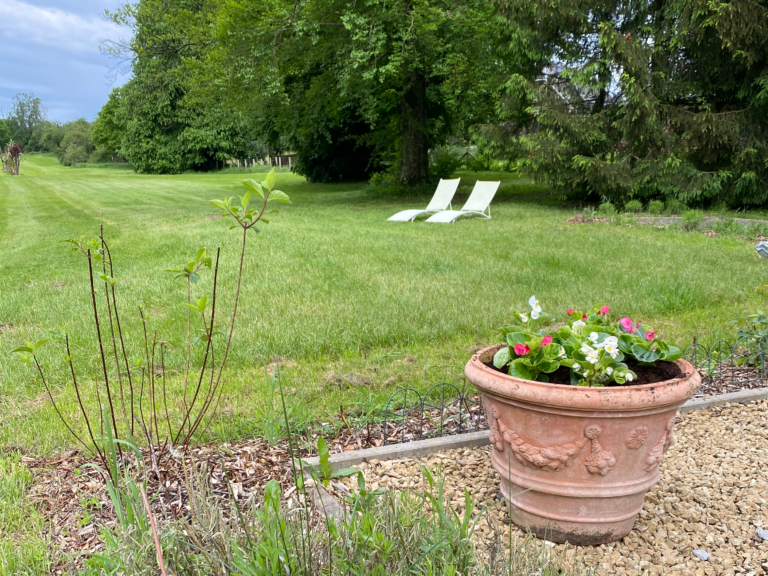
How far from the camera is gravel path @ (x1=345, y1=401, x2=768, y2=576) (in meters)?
1.84

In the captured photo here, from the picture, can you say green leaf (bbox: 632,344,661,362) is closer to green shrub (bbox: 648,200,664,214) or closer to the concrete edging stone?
the concrete edging stone

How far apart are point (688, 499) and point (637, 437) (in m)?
0.56

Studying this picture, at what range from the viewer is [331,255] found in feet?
23.7

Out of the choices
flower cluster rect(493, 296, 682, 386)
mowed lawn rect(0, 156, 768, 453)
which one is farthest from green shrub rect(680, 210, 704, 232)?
flower cluster rect(493, 296, 682, 386)

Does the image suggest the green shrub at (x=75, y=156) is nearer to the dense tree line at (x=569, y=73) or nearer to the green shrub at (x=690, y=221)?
the dense tree line at (x=569, y=73)

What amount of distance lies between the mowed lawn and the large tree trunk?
6.68 meters

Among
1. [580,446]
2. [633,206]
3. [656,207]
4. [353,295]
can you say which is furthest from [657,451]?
[633,206]

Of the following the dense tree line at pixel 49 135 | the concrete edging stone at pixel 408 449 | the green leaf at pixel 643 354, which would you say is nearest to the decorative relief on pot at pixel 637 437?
the green leaf at pixel 643 354

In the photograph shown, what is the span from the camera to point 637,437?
6.02ft

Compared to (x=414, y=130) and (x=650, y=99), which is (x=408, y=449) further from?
(x=414, y=130)

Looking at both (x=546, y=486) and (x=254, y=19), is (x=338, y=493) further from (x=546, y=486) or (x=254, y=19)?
(x=254, y=19)

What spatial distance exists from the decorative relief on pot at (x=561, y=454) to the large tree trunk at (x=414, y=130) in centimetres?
1455

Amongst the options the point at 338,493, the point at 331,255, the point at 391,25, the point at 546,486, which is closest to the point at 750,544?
the point at 546,486

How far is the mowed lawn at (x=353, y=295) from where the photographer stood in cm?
Answer: 323
